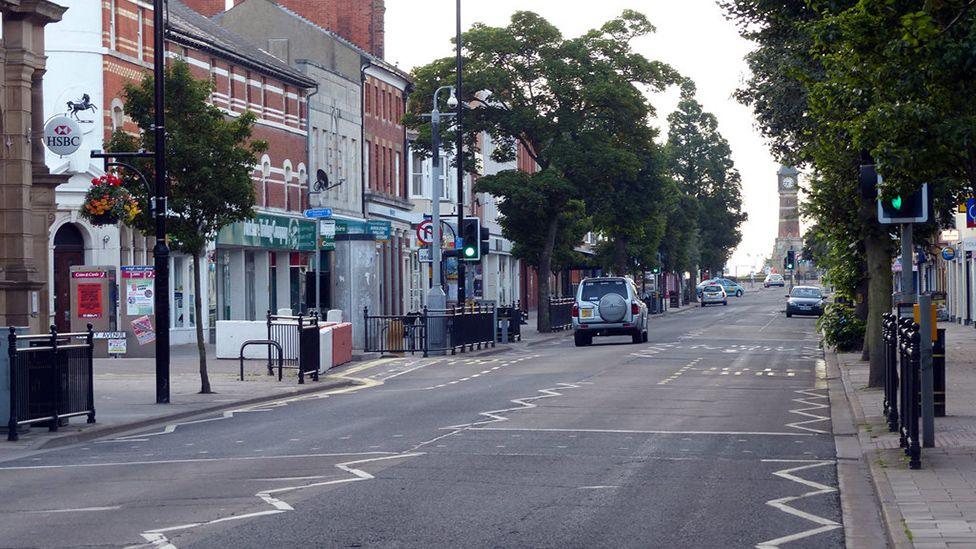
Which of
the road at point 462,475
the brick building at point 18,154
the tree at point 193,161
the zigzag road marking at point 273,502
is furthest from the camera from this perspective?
the brick building at point 18,154

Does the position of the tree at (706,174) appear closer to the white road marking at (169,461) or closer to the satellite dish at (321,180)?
the satellite dish at (321,180)

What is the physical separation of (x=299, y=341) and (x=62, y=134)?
584cm

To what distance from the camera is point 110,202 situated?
81.6 feet

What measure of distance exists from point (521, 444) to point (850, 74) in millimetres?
5209

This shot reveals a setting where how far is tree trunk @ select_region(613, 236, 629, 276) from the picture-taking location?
3150 inches

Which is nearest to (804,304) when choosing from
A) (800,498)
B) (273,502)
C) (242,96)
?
(242,96)

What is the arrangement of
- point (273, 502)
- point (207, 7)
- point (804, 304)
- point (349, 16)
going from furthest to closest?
1. point (804, 304)
2. point (349, 16)
3. point (207, 7)
4. point (273, 502)

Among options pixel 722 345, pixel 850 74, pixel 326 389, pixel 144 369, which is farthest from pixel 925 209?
pixel 722 345

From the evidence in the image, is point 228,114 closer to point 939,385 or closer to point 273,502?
point 939,385

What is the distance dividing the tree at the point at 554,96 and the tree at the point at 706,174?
55.3 m

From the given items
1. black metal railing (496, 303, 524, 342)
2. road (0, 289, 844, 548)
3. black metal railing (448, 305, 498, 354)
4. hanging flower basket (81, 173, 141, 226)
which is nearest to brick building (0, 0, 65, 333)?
hanging flower basket (81, 173, 141, 226)

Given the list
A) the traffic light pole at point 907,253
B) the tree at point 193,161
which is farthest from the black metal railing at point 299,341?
the traffic light pole at point 907,253

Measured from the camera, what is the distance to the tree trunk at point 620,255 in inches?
3150

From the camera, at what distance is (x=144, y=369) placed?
104 feet
